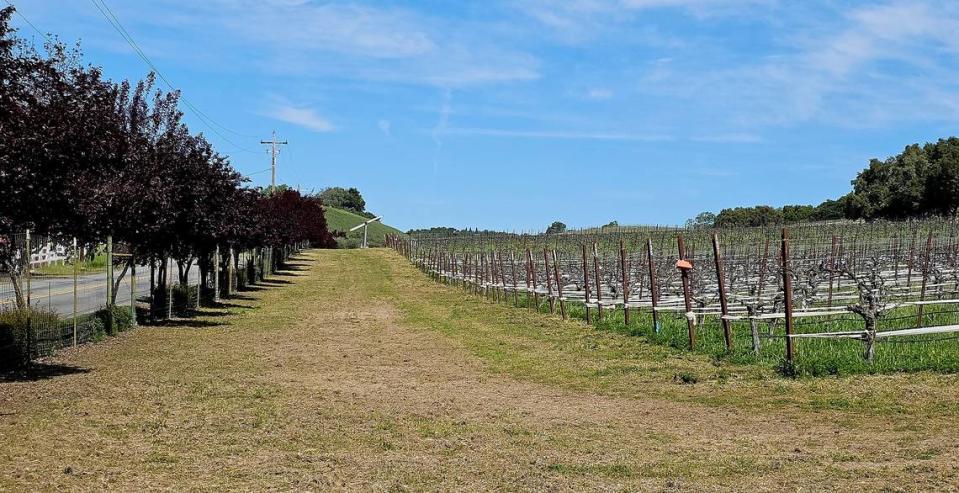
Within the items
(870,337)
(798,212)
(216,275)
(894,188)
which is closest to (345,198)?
(798,212)

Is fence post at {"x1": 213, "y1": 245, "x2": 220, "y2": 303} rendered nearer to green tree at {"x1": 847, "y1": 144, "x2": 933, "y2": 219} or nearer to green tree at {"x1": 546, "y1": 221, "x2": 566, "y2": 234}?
green tree at {"x1": 546, "y1": 221, "x2": 566, "y2": 234}

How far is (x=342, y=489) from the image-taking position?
7.14 metres

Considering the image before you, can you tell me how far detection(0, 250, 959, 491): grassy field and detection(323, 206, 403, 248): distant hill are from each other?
104 metres

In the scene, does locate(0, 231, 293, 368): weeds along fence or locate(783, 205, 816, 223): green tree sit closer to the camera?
locate(0, 231, 293, 368): weeds along fence

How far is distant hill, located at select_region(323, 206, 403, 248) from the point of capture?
124375 mm

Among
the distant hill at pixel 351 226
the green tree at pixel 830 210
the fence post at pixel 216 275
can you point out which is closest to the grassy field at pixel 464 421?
the fence post at pixel 216 275

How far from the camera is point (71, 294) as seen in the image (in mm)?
25453

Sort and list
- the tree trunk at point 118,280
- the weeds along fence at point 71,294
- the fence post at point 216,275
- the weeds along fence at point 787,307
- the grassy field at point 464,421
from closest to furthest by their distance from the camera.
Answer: the grassy field at point 464,421
the weeds along fence at point 787,307
the weeds along fence at point 71,294
the tree trunk at point 118,280
the fence post at point 216,275

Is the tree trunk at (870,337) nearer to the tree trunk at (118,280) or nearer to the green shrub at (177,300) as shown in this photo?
the tree trunk at (118,280)

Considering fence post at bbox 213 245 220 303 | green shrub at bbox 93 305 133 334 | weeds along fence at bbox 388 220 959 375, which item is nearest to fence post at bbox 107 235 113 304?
green shrub at bbox 93 305 133 334

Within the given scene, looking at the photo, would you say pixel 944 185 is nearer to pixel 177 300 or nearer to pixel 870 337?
pixel 177 300

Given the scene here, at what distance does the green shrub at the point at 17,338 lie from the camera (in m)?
14.3

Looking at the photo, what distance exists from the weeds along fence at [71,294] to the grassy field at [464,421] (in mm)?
613

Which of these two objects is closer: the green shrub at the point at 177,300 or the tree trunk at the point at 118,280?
the tree trunk at the point at 118,280
